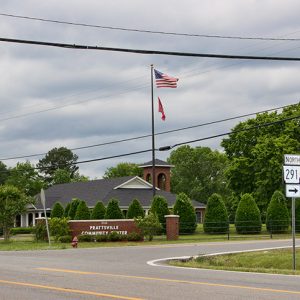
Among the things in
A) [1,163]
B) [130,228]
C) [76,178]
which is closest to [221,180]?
[76,178]

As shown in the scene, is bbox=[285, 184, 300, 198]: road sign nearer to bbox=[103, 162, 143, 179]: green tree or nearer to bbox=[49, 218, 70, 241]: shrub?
bbox=[49, 218, 70, 241]: shrub

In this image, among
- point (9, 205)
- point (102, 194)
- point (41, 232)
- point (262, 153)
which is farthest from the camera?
point (102, 194)

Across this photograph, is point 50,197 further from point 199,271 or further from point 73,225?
point 199,271

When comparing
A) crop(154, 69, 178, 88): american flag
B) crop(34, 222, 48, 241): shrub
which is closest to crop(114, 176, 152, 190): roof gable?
crop(34, 222, 48, 241): shrub

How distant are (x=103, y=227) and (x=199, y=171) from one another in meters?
70.5

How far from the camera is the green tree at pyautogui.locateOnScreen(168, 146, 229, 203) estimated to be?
10512 centimetres

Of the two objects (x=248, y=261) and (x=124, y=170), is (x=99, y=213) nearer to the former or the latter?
(x=248, y=261)

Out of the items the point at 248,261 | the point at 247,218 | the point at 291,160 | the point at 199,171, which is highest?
the point at 199,171

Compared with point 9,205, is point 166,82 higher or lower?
higher

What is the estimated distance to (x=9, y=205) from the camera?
39969 millimetres

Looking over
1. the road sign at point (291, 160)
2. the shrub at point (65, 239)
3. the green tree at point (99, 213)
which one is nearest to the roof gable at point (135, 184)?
the green tree at point (99, 213)

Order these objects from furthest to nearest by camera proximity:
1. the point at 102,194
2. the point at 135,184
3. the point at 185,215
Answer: the point at 135,184, the point at 102,194, the point at 185,215

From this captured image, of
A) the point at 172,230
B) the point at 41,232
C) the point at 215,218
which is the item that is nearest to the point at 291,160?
the point at 172,230

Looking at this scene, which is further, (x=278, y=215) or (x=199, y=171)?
(x=199, y=171)
